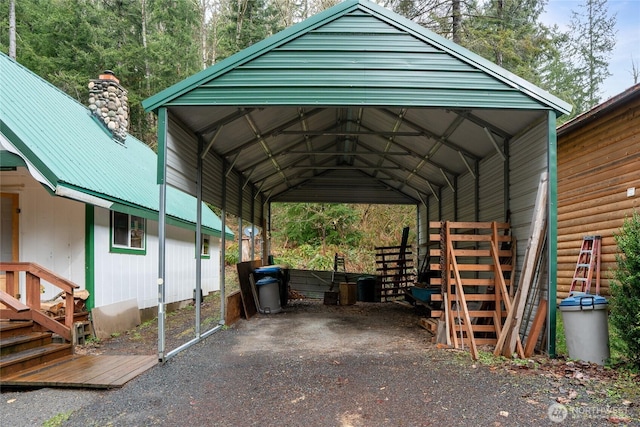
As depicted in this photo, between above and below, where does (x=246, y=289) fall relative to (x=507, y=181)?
below

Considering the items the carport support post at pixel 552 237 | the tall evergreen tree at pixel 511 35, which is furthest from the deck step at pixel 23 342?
the tall evergreen tree at pixel 511 35

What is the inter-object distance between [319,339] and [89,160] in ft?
16.5

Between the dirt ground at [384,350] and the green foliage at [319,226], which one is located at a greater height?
the green foliage at [319,226]

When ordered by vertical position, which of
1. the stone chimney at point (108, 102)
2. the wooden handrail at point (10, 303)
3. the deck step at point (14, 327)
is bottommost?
the deck step at point (14, 327)

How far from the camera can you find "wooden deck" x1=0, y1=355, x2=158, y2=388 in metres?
4.18

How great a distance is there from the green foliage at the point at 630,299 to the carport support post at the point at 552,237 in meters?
0.65

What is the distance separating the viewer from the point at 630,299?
4.38m

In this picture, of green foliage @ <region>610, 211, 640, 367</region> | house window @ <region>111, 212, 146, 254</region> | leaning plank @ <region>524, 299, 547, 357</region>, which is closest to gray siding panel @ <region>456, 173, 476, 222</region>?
leaning plank @ <region>524, 299, 547, 357</region>

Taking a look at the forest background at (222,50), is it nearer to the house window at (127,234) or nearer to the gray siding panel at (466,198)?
the gray siding panel at (466,198)

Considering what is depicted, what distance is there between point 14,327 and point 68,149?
3.04 meters

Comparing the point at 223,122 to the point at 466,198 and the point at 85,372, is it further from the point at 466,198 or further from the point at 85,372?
the point at 466,198

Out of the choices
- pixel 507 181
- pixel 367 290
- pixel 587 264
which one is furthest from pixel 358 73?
pixel 367 290

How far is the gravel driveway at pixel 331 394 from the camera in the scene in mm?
3398

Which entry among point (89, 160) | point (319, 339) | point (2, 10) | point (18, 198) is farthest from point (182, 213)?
point (2, 10)
